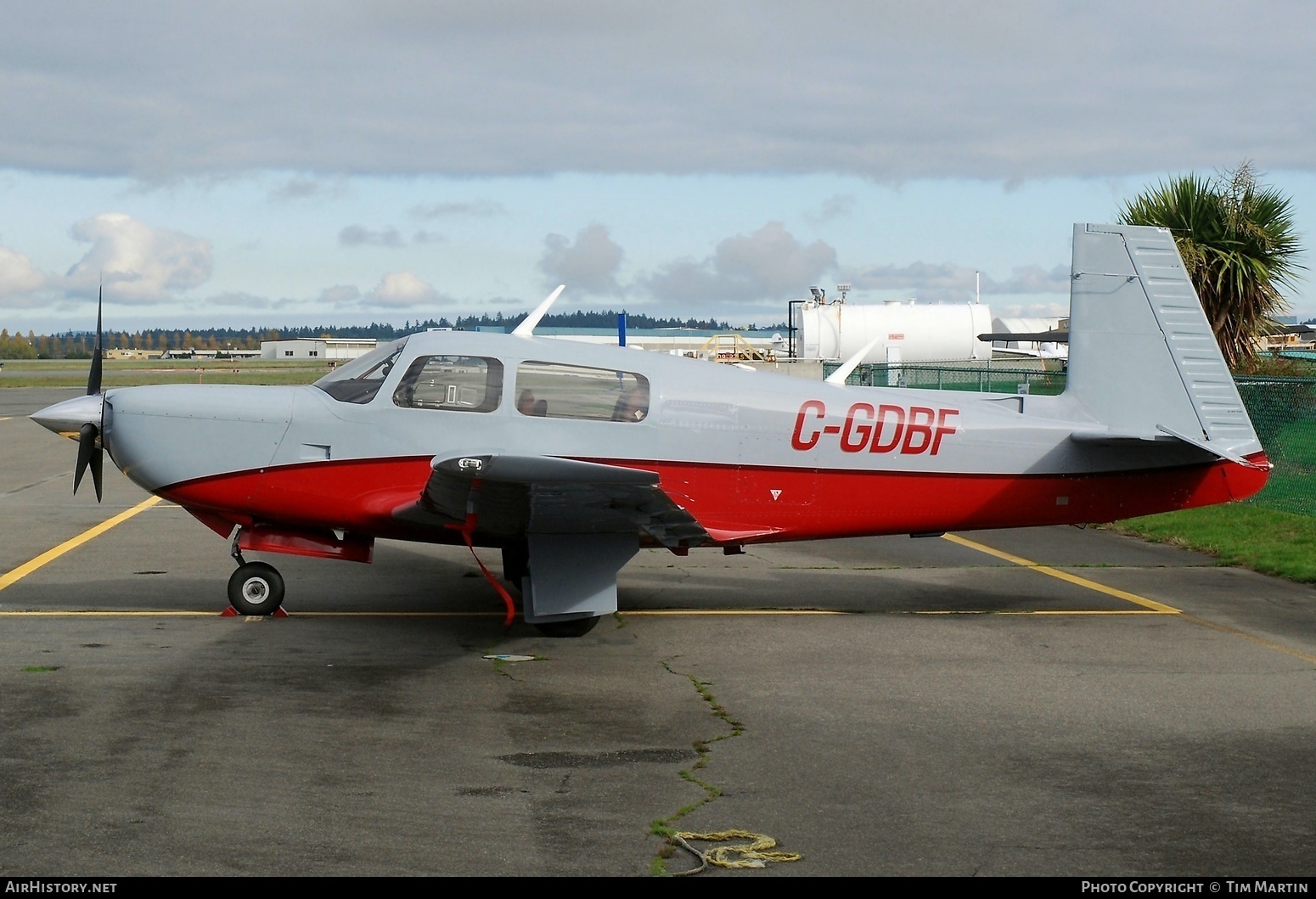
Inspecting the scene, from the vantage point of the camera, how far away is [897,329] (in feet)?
142

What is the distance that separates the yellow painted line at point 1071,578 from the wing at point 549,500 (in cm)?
417

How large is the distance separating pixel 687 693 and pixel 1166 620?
15.3ft

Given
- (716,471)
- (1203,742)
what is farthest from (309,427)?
(1203,742)

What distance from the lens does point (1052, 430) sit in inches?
383

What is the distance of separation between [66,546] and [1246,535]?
13080 millimetres

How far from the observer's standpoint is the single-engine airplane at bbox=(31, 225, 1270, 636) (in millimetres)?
8891

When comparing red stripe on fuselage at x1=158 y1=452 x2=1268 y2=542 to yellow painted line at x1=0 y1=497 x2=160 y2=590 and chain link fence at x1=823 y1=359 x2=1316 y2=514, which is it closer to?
yellow painted line at x1=0 y1=497 x2=160 y2=590

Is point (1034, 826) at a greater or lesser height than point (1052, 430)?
lesser

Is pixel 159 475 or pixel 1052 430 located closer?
pixel 159 475

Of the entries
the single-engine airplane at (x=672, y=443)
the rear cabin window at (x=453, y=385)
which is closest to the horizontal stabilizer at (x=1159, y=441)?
the single-engine airplane at (x=672, y=443)

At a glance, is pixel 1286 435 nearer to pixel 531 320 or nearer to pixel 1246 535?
pixel 1246 535

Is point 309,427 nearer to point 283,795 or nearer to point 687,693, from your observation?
point 687,693

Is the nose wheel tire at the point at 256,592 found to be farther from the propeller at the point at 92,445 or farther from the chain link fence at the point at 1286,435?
the chain link fence at the point at 1286,435
